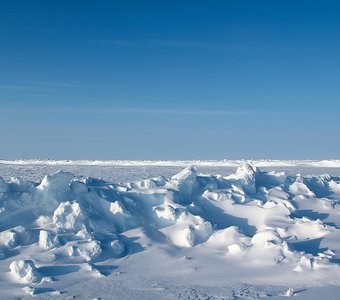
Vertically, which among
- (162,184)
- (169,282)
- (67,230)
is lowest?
(169,282)

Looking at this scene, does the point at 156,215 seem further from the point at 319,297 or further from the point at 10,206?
the point at 319,297

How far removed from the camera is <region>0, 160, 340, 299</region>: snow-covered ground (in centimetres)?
617

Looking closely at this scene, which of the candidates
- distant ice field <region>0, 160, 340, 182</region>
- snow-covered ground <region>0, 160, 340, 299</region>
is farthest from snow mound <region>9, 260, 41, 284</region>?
distant ice field <region>0, 160, 340, 182</region>

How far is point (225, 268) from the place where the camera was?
Result: 6.82 metres

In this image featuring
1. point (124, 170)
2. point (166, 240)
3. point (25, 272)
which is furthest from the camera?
point (124, 170)

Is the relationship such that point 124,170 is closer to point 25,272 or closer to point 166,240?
point 166,240

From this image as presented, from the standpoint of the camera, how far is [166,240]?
788 centimetres

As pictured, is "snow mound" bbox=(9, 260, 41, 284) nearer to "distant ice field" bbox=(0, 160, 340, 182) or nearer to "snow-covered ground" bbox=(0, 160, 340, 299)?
"snow-covered ground" bbox=(0, 160, 340, 299)

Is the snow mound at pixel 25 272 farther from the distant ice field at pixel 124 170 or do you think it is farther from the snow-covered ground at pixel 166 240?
the distant ice field at pixel 124 170

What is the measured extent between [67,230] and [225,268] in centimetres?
265

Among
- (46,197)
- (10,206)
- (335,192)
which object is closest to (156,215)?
(46,197)

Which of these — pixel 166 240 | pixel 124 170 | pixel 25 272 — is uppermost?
pixel 124 170

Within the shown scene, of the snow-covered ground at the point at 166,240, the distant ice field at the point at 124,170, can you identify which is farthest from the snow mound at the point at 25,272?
the distant ice field at the point at 124,170

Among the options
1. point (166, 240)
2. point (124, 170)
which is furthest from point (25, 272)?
point (124, 170)
